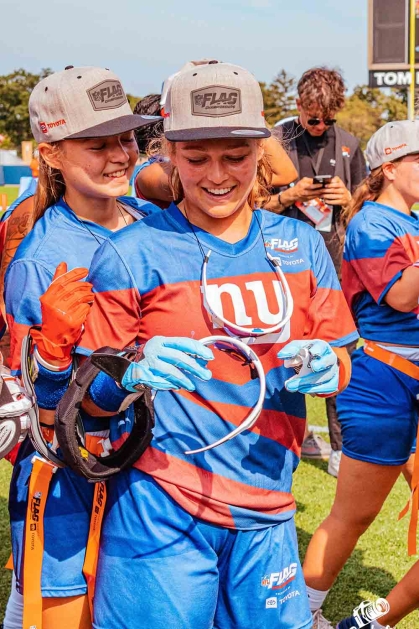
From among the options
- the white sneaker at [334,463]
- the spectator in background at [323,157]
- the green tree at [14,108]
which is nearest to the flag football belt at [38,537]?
the spectator in background at [323,157]

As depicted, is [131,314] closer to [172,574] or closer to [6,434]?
[6,434]

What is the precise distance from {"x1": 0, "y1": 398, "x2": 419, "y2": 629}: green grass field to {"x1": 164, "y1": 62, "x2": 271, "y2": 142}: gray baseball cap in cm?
254

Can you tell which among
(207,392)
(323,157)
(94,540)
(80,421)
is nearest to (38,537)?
(94,540)

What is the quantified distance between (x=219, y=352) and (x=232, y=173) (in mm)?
466

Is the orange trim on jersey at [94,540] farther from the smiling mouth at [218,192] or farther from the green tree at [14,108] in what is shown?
the green tree at [14,108]

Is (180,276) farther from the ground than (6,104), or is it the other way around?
(180,276)

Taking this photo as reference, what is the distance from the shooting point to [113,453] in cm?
230

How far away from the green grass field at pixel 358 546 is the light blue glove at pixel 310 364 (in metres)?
2.09

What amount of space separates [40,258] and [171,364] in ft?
2.52

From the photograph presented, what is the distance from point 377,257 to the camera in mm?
3547

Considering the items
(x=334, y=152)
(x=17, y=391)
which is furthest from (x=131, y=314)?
(x=334, y=152)

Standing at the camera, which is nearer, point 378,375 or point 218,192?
point 218,192

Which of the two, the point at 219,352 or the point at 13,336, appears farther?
the point at 13,336

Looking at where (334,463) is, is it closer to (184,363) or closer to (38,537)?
(38,537)
